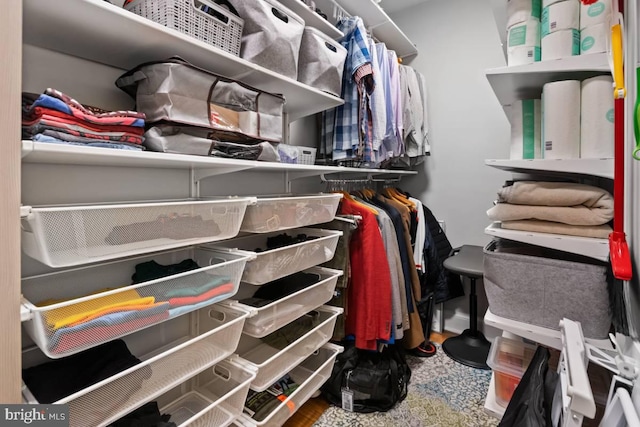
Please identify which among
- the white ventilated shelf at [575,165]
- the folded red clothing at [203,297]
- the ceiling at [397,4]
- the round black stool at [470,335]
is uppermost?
the ceiling at [397,4]

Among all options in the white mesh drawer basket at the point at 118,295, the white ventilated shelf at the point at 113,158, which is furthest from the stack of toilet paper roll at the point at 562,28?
the white mesh drawer basket at the point at 118,295

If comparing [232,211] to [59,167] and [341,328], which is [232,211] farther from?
[341,328]

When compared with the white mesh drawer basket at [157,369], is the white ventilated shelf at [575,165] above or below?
above

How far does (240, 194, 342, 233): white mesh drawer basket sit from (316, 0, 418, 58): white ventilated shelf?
1.26 m

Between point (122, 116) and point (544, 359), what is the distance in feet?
4.53

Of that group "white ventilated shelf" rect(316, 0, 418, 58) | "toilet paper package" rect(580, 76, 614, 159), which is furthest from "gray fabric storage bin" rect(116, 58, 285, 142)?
"white ventilated shelf" rect(316, 0, 418, 58)

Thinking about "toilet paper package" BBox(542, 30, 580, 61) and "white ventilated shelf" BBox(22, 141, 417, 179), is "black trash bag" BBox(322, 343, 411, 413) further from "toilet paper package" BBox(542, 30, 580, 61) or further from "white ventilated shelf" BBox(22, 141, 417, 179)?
"toilet paper package" BBox(542, 30, 580, 61)

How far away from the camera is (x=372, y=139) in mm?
1875

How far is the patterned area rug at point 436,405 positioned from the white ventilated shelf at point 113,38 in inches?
65.8

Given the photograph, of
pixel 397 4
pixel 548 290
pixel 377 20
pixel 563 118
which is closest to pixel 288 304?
pixel 548 290

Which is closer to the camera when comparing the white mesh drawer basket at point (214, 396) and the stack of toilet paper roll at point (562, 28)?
the stack of toilet paper roll at point (562, 28)

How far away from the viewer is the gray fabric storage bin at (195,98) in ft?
3.06

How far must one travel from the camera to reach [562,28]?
0.94 m

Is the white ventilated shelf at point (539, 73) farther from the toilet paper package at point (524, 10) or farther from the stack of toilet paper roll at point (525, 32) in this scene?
the toilet paper package at point (524, 10)
